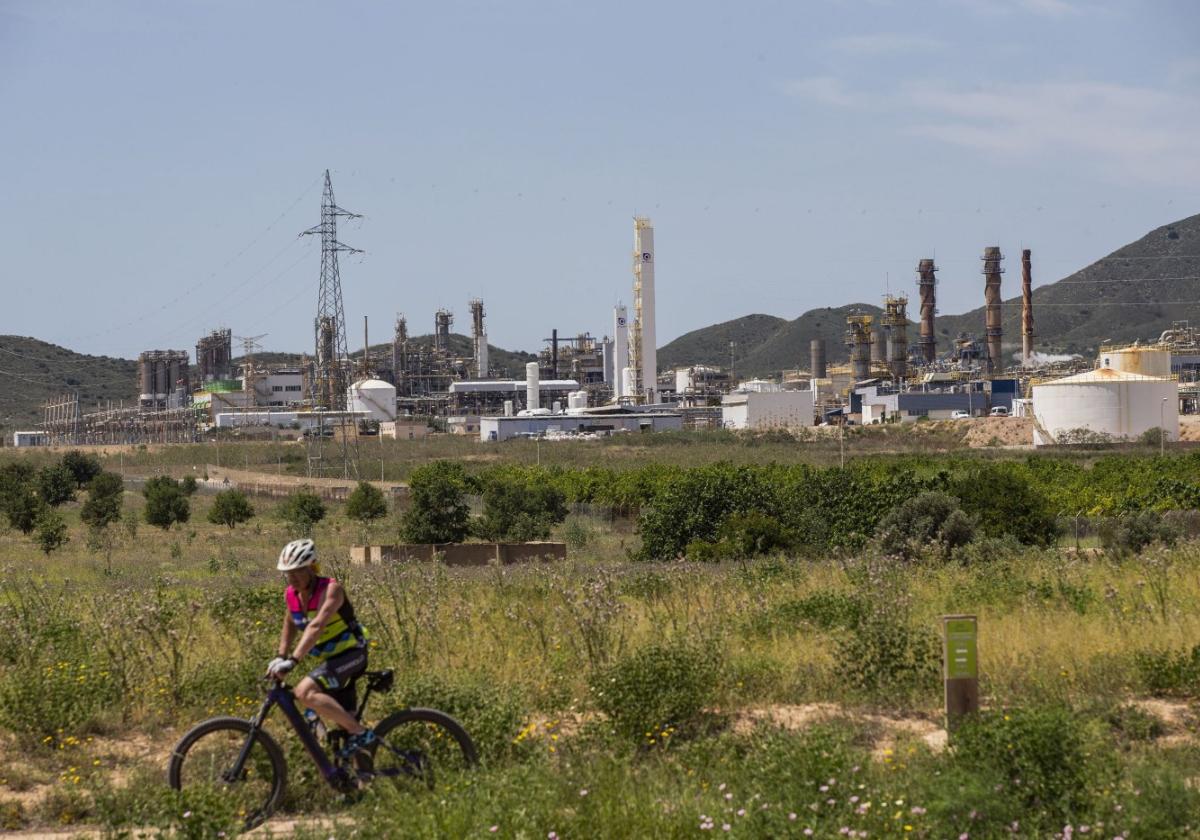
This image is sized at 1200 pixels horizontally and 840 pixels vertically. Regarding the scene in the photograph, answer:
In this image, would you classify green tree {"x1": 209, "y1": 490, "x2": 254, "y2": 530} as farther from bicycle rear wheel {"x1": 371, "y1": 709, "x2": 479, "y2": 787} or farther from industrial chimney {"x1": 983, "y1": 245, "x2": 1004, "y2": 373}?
industrial chimney {"x1": 983, "y1": 245, "x2": 1004, "y2": 373}

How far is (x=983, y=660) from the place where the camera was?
10055 millimetres

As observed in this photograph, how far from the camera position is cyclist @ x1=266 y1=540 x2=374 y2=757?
7.04 m

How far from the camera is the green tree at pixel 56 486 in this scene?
5103 cm

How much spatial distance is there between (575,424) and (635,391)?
18408 mm

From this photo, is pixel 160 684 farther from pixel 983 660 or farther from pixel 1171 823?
pixel 1171 823

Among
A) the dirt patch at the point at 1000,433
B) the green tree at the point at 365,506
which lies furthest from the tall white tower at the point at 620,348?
the green tree at the point at 365,506

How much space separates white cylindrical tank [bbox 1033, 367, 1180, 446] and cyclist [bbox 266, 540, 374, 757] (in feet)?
241

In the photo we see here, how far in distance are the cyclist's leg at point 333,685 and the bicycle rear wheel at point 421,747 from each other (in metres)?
0.20

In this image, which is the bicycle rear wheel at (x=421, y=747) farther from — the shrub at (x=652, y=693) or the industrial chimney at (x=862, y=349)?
the industrial chimney at (x=862, y=349)

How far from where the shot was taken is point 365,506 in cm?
4169

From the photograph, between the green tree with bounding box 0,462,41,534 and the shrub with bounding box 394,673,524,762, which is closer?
the shrub with bounding box 394,673,524,762

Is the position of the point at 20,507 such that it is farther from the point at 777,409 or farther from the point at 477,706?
the point at 777,409

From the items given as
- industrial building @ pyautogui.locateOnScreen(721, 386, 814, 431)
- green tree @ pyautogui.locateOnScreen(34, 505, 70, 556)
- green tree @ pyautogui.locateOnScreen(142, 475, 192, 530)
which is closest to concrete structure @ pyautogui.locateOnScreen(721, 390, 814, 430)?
industrial building @ pyautogui.locateOnScreen(721, 386, 814, 431)

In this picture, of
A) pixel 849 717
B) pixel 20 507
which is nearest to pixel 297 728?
pixel 849 717
